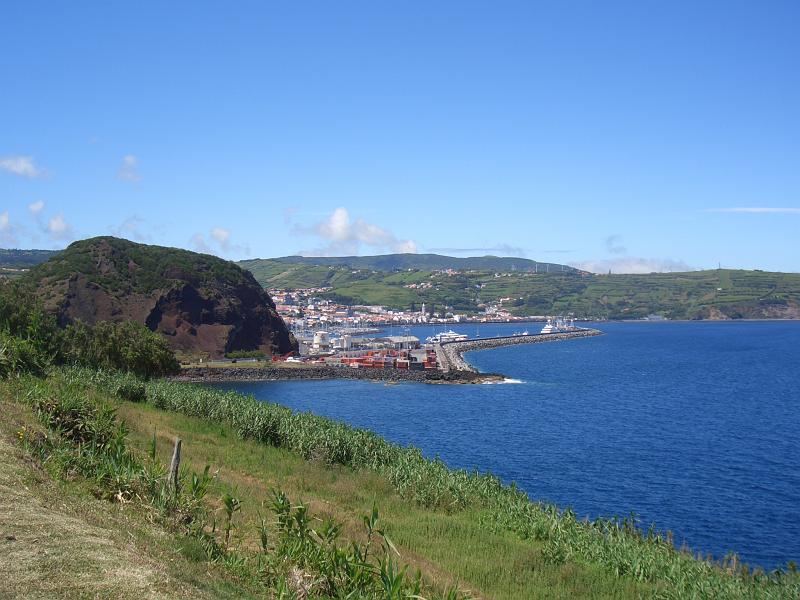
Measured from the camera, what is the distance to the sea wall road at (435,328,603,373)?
96688 mm

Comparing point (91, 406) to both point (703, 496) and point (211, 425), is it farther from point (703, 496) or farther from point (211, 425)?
point (703, 496)

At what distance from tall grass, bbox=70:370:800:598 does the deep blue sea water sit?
5.99 m

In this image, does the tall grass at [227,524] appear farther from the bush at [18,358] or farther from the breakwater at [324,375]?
the breakwater at [324,375]

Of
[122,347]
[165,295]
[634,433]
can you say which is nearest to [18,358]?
[122,347]

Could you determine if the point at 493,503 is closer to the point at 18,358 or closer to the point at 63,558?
the point at 18,358

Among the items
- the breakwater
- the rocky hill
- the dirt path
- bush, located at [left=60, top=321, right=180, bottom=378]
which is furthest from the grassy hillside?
the dirt path

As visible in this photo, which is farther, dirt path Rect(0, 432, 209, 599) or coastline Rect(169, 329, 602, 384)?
coastline Rect(169, 329, 602, 384)

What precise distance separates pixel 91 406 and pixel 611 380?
6863 centimetres

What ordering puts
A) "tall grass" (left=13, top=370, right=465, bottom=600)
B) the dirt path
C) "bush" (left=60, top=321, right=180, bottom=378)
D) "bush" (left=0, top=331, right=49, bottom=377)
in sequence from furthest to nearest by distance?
1. "bush" (left=60, top=321, right=180, bottom=378)
2. "bush" (left=0, top=331, right=49, bottom=377)
3. "tall grass" (left=13, top=370, right=465, bottom=600)
4. the dirt path

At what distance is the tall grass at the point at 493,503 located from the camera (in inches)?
571

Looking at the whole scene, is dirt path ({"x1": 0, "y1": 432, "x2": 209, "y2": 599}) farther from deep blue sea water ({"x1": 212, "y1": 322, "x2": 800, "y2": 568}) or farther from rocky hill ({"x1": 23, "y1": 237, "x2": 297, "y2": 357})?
rocky hill ({"x1": 23, "y1": 237, "x2": 297, "y2": 357})

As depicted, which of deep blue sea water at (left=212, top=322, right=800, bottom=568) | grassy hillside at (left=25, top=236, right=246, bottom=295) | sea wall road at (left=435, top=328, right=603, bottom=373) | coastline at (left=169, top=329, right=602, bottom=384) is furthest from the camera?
sea wall road at (left=435, top=328, right=603, bottom=373)

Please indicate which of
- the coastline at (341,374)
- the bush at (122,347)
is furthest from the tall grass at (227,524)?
the coastline at (341,374)

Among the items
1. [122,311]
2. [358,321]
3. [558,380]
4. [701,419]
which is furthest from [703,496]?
[358,321]
